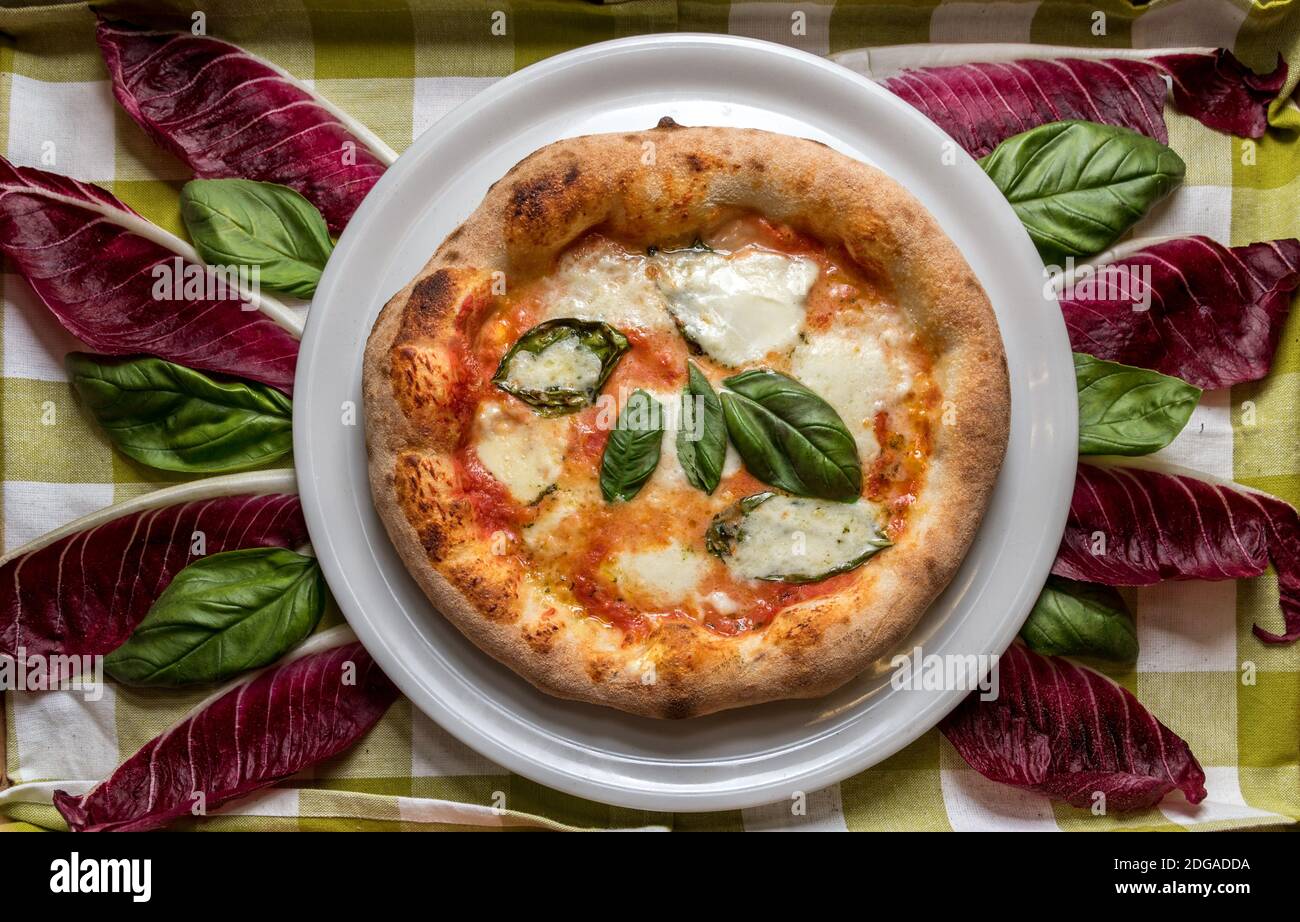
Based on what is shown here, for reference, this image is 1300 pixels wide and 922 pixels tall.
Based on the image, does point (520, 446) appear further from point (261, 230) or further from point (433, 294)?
point (261, 230)

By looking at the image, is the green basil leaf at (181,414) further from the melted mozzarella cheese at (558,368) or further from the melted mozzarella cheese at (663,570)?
the melted mozzarella cheese at (663,570)

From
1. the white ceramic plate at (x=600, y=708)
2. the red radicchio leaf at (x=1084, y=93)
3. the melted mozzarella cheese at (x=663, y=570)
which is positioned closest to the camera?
the melted mozzarella cheese at (x=663, y=570)

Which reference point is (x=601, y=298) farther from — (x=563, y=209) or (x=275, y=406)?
(x=275, y=406)

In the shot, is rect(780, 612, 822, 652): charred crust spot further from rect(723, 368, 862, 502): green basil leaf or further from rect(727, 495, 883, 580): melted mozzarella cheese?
rect(723, 368, 862, 502): green basil leaf

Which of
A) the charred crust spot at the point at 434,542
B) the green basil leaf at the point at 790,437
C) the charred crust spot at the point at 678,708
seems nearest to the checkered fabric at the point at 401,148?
the charred crust spot at the point at 678,708

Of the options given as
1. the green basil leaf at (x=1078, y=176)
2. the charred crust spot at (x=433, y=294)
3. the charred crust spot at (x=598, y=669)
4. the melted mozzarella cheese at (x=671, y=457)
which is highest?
the green basil leaf at (x=1078, y=176)

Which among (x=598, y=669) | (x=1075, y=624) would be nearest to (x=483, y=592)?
(x=598, y=669)
